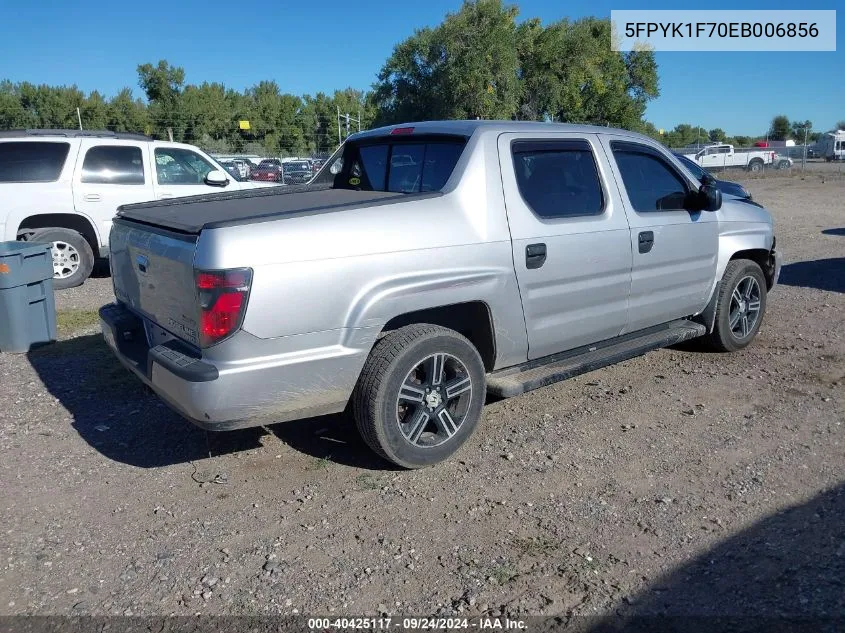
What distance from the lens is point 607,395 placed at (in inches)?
208

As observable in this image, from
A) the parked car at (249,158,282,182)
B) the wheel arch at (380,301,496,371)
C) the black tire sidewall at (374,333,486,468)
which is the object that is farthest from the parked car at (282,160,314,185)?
the black tire sidewall at (374,333,486,468)

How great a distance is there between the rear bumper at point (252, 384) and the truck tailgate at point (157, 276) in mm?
169

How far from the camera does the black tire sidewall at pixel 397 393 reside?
3.82m

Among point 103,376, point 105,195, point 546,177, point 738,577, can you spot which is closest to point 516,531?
point 738,577

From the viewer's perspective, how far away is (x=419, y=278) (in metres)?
3.84

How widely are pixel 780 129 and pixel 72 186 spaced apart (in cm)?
9128

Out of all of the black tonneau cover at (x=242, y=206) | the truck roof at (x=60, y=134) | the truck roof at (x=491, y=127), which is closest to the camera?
the black tonneau cover at (x=242, y=206)

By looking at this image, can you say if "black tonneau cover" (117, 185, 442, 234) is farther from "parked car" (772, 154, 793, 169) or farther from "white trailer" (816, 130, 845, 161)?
"white trailer" (816, 130, 845, 161)

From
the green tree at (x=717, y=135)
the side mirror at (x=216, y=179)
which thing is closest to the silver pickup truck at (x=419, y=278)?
the side mirror at (x=216, y=179)

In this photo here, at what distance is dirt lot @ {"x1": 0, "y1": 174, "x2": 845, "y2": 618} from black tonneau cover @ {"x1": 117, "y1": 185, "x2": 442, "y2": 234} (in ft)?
4.58

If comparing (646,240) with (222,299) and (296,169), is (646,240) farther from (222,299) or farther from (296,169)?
(296,169)

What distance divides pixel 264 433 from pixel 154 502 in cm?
98

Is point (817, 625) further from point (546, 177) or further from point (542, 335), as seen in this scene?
point (546, 177)

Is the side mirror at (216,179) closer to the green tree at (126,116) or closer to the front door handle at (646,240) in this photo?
the front door handle at (646,240)
